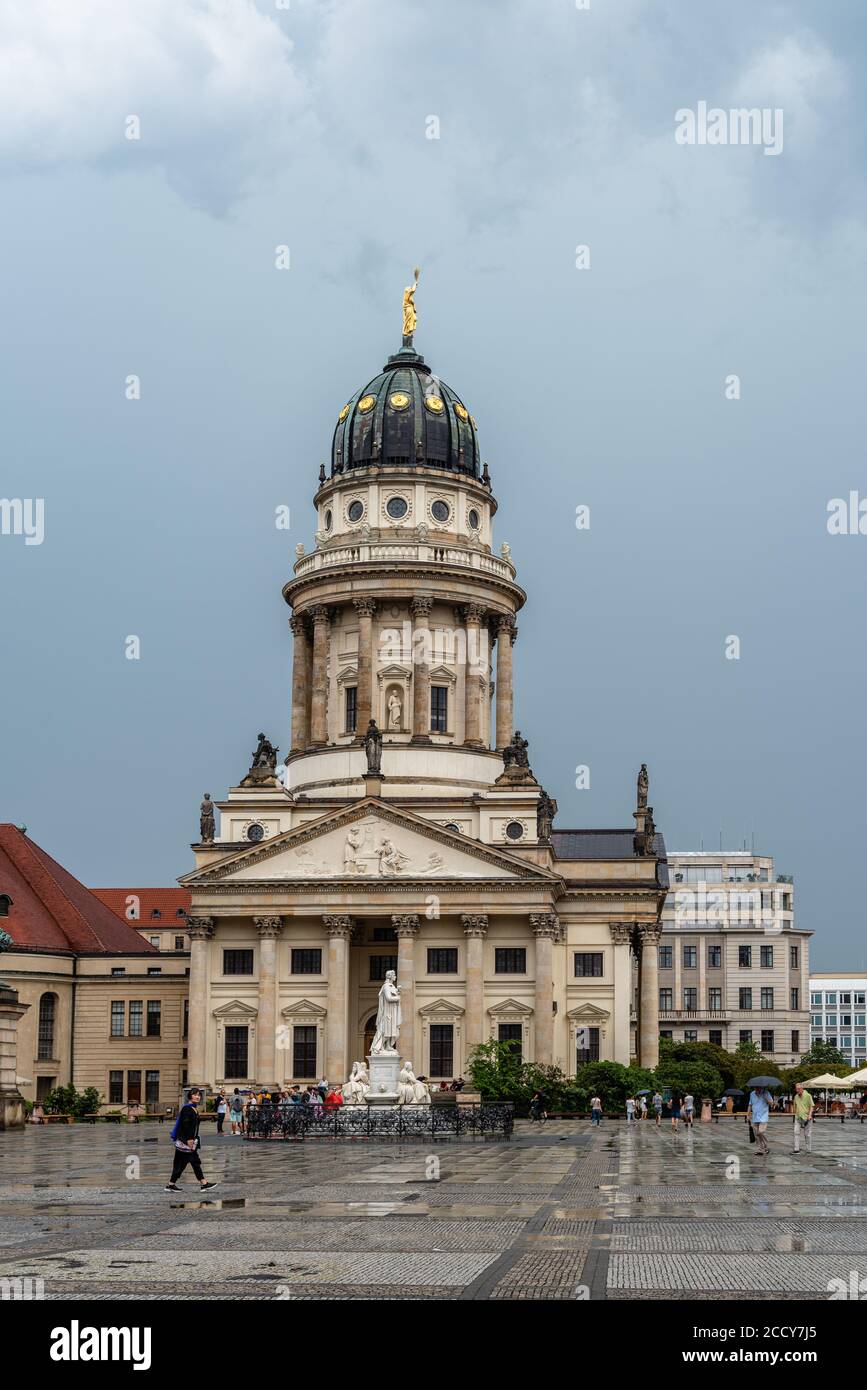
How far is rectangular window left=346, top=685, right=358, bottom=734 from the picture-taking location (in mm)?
103713

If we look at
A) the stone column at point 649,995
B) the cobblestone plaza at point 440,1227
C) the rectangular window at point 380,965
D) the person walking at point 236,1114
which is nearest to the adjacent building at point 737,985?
the stone column at point 649,995

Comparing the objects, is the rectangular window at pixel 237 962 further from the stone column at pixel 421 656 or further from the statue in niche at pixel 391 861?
the stone column at pixel 421 656

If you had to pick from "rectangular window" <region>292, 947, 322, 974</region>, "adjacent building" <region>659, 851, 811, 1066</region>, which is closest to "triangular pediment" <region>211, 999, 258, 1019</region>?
"rectangular window" <region>292, 947, 322, 974</region>

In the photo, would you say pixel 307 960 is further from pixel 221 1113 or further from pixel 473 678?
pixel 221 1113

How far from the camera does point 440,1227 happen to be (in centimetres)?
2425

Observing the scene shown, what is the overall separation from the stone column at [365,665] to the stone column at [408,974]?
1434 centimetres

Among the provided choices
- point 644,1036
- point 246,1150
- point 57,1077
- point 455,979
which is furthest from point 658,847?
point 246,1150

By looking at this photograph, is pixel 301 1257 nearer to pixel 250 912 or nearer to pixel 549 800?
pixel 250 912

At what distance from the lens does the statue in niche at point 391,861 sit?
9138 centimetres

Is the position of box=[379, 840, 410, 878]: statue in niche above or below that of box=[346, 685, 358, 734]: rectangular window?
below

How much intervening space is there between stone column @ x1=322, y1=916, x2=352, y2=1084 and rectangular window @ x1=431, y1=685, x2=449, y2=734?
1561 cm

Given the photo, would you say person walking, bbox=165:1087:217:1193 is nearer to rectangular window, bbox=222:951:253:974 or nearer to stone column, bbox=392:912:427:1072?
stone column, bbox=392:912:427:1072

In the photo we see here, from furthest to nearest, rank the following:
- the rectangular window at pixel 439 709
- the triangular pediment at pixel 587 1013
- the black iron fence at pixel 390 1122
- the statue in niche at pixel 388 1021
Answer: the rectangular window at pixel 439 709 → the triangular pediment at pixel 587 1013 → the statue in niche at pixel 388 1021 → the black iron fence at pixel 390 1122

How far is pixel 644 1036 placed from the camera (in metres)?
99.7
